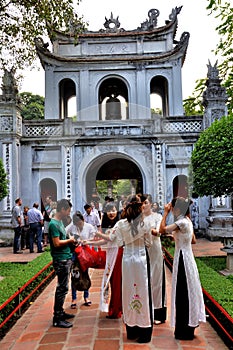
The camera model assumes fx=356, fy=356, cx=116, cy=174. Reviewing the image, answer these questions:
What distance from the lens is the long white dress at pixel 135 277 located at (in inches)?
169

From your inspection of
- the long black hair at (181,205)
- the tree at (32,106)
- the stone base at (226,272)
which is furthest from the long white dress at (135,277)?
the tree at (32,106)

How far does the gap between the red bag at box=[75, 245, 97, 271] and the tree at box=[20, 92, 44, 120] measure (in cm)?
2366

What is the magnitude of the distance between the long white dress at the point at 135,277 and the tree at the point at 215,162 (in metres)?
5.06

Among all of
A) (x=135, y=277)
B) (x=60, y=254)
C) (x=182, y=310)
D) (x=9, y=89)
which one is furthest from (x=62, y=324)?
(x=9, y=89)

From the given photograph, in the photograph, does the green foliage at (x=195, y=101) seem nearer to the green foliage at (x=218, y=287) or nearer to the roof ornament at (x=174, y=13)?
the roof ornament at (x=174, y=13)

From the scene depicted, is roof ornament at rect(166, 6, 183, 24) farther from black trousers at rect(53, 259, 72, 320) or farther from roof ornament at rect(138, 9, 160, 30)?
black trousers at rect(53, 259, 72, 320)

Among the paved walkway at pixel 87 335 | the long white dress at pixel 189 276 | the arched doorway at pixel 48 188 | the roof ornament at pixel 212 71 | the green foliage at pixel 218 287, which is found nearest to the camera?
the paved walkway at pixel 87 335

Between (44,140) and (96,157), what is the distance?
2225mm

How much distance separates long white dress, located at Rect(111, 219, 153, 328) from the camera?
14.1 feet

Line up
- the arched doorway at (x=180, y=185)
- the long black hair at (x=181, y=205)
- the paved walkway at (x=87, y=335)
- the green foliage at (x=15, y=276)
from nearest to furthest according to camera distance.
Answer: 1. the paved walkway at (x=87, y=335)
2. the long black hair at (x=181, y=205)
3. the green foliage at (x=15, y=276)
4. the arched doorway at (x=180, y=185)

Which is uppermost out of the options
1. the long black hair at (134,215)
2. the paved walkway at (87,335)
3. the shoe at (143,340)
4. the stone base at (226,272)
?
the long black hair at (134,215)

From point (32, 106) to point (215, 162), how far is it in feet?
76.1

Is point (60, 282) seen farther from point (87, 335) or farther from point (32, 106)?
point (32, 106)

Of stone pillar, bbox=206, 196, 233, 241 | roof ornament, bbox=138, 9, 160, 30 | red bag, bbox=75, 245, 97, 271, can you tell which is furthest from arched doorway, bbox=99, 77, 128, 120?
red bag, bbox=75, 245, 97, 271
